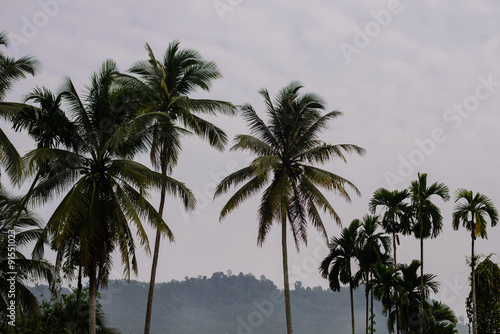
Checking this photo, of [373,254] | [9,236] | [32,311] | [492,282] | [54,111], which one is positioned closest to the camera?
[54,111]

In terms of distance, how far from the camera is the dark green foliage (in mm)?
31266

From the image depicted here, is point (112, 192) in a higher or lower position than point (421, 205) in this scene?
lower

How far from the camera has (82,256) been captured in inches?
827

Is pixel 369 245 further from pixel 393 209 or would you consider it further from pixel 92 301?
pixel 92 301

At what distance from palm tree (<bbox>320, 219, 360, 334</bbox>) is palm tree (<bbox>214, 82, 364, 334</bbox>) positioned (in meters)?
5.27

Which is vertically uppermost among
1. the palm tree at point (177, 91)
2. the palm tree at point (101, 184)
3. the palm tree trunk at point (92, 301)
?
the palm tree at point (177, 91)

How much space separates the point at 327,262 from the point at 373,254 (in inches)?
113

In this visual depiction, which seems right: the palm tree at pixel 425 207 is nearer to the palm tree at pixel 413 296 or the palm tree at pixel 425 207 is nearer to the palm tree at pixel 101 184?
the palm tree at pixel 413 296

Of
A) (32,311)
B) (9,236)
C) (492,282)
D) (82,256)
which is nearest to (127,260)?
(82,256)

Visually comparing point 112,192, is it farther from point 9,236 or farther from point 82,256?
point 9,236

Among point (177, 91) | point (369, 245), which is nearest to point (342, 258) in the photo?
point (369, 245)

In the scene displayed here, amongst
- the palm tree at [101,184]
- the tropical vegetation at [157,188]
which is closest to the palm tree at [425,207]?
the tropical vegetation at [157,188]

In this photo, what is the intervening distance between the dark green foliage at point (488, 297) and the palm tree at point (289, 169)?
29.6ft

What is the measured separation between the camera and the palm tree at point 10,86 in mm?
20547
